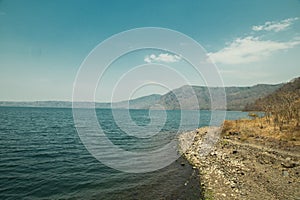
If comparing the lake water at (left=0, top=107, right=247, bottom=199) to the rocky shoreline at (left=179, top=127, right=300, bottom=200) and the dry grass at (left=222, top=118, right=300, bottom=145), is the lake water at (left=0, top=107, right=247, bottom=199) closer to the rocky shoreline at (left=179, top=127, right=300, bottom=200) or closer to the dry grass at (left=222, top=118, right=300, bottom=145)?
the rocky shoreline at (left=179, top=127, right=300, bottom=200)

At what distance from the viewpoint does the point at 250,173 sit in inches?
591

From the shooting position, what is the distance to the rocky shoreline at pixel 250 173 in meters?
11.7

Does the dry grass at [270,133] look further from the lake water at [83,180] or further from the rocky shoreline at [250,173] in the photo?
the lake water at [83,180]

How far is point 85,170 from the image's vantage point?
1902cm

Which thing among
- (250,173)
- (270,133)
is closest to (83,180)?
(250,173)

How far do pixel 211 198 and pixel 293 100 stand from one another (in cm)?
3316

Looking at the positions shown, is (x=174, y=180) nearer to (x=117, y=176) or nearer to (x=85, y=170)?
(x=117, y=176)

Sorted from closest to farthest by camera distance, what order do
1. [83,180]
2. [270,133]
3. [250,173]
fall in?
[250,173] → [83,180] → [270,133]

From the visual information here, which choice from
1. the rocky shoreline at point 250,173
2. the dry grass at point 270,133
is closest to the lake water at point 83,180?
the rocky shoreline at point 250,173

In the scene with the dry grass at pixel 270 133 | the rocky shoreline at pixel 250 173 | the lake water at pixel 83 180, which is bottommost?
the lake water at pixel 83 180

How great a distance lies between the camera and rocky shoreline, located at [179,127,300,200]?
11.7 metres

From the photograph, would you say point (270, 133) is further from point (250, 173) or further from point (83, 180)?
point (83, 180)

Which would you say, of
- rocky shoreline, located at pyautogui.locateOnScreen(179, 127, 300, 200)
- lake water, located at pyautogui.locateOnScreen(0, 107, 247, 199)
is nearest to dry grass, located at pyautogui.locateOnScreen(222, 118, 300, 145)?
rocky shoreline, located at pyautogui.locateOnScreen(179, 127, 300, 200)

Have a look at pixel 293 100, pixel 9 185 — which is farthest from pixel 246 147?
pixel 9 185
